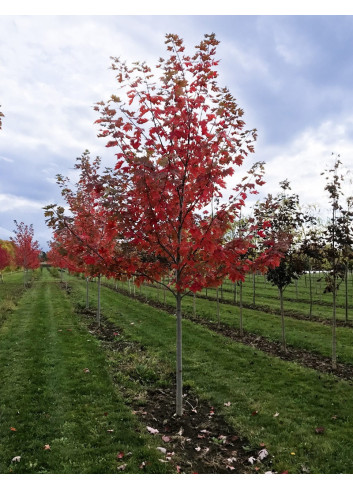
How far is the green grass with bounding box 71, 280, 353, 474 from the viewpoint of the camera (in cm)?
545

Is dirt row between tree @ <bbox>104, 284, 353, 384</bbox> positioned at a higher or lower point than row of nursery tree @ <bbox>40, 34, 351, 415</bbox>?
lower

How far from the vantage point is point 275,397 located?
763 cm

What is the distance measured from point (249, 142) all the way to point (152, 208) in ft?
7.79

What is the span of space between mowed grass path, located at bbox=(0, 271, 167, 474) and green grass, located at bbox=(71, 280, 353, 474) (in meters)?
1.97

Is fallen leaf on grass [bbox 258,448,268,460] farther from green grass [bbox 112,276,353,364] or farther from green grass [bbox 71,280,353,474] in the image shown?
green grass [bbox 112,276,353,364]

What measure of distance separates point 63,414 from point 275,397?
4574 millimetres

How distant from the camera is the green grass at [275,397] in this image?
545 cm

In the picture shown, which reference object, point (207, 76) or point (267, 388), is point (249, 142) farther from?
point (267, 388)

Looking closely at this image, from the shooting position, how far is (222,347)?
11.7 metres

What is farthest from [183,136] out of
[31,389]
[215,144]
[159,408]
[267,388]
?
[31,389]

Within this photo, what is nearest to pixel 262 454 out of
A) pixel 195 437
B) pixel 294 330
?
pixel 195 437

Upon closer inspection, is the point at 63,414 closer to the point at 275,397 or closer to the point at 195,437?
the point at 195,437

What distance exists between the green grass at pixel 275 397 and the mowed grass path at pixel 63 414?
197 cm

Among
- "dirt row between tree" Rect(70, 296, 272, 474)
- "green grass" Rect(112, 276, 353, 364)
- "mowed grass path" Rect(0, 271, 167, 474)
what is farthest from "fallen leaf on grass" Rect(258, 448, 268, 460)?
"green grass" Rect(112, 276, 353, 364)
